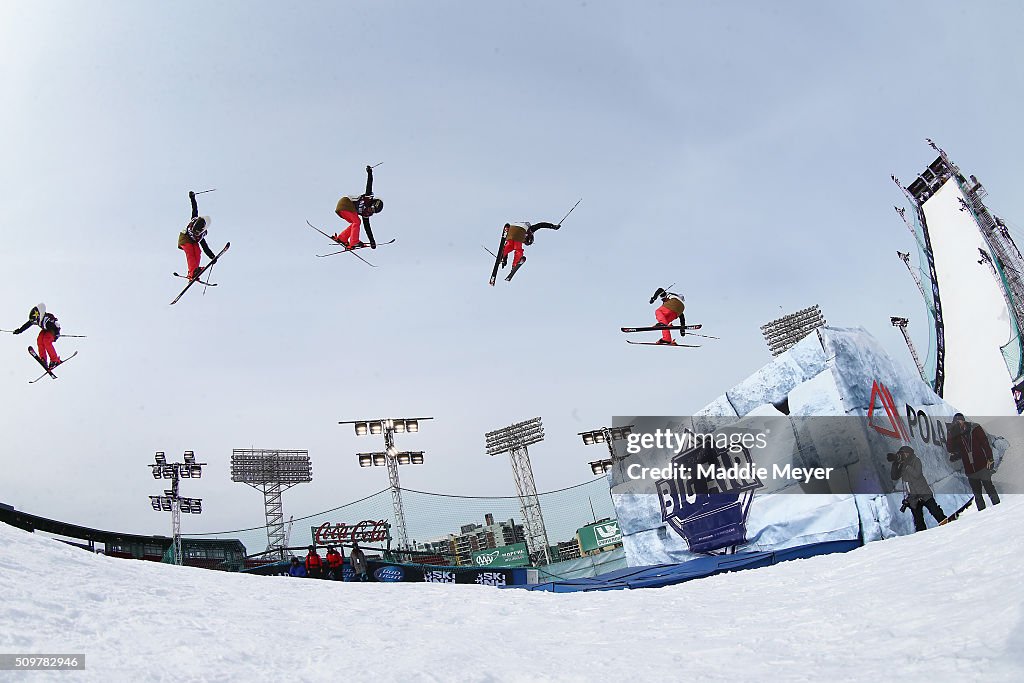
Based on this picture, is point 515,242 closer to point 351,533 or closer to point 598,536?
point 351,533

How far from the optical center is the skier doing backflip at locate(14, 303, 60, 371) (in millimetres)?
10992

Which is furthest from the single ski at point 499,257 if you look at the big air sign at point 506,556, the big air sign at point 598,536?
the big air sign at point 598,536

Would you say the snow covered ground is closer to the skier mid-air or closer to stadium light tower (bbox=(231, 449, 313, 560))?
the skier mid-air

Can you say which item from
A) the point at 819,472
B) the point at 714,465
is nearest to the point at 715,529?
the point at 714,465

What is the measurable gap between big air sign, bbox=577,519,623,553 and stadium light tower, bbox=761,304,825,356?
54.7ft

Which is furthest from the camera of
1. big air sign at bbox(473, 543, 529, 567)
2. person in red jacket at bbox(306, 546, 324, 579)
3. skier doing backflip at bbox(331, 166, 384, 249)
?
big air sign at bbox(473, 543, 529, 567)

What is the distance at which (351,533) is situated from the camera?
24.0 metres

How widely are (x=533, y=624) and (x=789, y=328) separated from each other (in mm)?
42774

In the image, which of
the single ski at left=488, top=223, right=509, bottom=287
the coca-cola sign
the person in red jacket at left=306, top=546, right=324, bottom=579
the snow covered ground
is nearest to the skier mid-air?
the single ski at left=488, top=223, right=509, bottom=287

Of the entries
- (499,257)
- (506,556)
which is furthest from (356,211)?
(506,556)

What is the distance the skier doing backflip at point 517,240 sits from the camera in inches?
405

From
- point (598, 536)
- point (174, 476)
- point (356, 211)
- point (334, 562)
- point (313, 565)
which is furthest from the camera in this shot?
point (598, 536)

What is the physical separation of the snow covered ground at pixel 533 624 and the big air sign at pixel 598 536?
35.3 meters

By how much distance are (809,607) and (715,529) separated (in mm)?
9303
